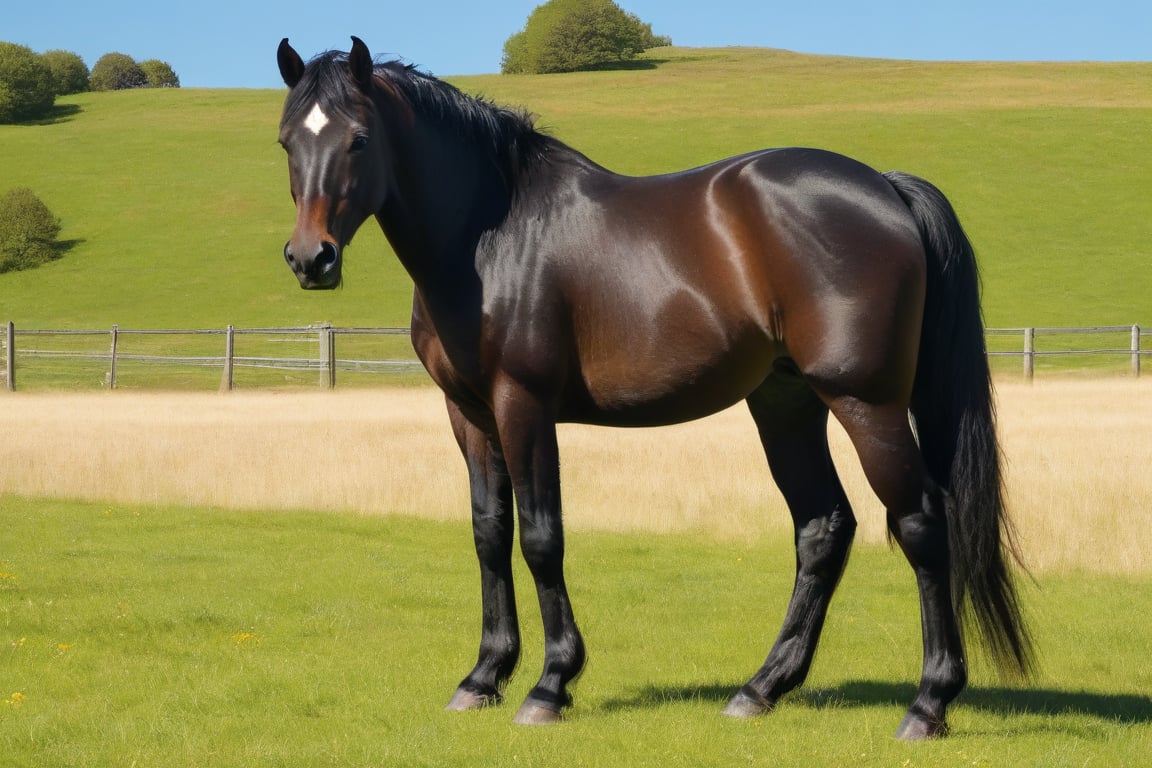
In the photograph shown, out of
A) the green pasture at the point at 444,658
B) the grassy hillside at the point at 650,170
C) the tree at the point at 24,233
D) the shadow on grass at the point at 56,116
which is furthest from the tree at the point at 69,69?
the green pasture at the point at 444,658

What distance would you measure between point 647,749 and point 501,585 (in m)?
1.05

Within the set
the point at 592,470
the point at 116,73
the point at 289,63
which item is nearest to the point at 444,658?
the point at 289,63

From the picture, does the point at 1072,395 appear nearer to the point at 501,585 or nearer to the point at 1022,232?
the point at 501,585

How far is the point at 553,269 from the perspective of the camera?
16.4 feet

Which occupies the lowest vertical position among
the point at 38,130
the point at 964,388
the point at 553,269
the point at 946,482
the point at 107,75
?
the point at 946,482

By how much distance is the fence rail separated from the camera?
1192 inches

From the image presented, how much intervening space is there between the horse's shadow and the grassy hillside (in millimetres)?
26855

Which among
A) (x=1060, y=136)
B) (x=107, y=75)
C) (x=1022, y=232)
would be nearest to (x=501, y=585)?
(x=1022, y=232)

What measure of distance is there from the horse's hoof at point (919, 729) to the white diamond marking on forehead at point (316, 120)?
3.15 m

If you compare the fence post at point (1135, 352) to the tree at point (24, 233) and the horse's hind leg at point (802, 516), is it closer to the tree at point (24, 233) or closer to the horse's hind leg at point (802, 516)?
the horse's hind leg at point (802, 516)

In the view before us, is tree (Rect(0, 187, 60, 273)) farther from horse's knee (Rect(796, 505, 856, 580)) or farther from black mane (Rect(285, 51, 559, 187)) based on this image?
horse's knee (Rect(796, 505, 856, 580))

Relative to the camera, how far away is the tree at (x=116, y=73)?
106850 mm

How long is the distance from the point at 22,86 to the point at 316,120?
74.4 m

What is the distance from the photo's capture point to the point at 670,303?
16.2ft
